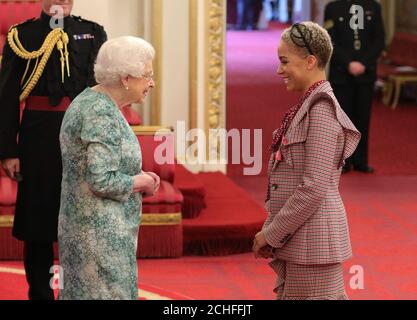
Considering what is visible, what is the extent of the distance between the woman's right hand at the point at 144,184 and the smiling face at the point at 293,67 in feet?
1.89

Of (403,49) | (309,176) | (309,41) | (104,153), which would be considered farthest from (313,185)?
(403,49)

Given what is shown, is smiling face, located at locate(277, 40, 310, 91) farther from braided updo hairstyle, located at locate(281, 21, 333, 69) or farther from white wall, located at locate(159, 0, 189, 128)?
white wall, located at locate(159, 0, 189, 128)

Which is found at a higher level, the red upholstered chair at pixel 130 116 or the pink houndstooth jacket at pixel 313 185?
the pink houndstooth jacket at pixel 313 185

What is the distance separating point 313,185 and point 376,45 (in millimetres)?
6520

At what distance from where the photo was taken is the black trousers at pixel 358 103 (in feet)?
33.2

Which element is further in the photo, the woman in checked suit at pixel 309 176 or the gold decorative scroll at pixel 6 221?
the gold decorative scroll at pixel 6 221

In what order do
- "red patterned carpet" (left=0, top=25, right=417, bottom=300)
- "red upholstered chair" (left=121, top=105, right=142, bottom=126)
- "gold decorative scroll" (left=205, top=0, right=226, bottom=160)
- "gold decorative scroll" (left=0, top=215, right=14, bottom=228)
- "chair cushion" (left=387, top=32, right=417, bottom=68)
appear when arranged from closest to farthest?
"red patterned carpet" (left=0, top=25, right=417, bottom=300) < "gold decorative scroll" (left=0, top=215, right=14, bottom=228) < "red upholstered chair" (left=121, top=105, right=142, bottom=126) < "gold decorative scroll" (left=205, top=0, right=226, bottom=160) < "chair cushion" (left=387, top=32, right=417, bottom=68)

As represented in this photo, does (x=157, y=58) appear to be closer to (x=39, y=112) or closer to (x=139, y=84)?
(x=39, y=112)

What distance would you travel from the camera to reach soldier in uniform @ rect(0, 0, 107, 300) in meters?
5.23

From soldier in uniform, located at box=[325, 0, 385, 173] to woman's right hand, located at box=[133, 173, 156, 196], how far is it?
6.12 metres

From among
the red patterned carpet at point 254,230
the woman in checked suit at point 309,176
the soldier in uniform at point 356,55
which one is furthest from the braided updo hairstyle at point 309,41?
the soldier in uniform at point 356,55

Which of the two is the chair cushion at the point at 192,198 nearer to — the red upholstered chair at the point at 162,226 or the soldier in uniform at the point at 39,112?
the red upholstered chair at the point at 162,226

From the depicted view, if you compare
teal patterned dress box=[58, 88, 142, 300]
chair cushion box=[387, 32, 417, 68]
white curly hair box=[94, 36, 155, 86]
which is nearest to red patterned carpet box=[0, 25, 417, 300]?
teal patterned dress box=[58, 88, 142, 300]

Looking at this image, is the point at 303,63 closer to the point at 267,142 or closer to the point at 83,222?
the point at 83,222
